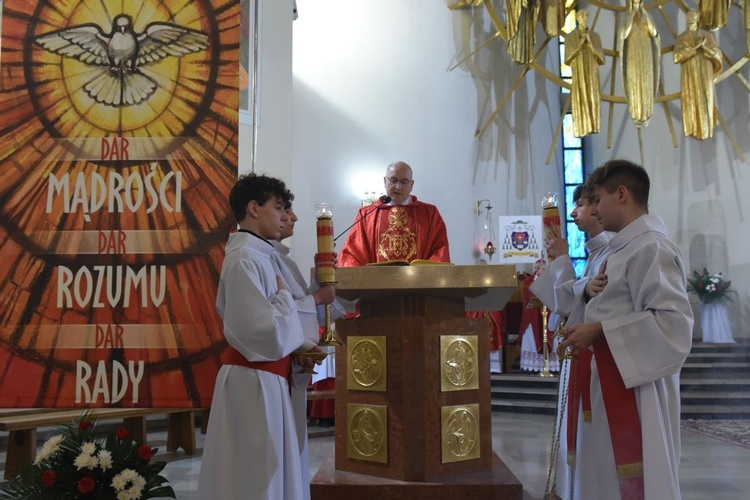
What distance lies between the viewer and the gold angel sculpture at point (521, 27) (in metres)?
10.3

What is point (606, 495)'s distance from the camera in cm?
245

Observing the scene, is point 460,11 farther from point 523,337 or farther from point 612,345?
point 612,345

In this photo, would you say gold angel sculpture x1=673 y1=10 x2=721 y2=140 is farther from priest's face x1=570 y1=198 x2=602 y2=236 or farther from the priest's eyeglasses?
priest's face x1=570 y1=198 x2=602 y2=236

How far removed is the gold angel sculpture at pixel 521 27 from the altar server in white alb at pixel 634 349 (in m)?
8.46

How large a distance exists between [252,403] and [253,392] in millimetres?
39

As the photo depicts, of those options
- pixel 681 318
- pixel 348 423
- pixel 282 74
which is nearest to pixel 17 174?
pixel 348 423

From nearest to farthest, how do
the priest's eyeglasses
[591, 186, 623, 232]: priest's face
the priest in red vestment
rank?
[591, 186, 623, 232]: priest's face
the priest's eyeglasses
the priest in red vestment

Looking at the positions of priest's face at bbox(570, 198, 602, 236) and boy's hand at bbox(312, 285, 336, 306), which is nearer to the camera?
boy's hand at bbox(312, 285, 336, 306)

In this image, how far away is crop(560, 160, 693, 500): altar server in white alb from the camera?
7.55ft

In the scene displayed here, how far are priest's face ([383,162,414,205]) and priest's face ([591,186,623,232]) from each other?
1.99 m

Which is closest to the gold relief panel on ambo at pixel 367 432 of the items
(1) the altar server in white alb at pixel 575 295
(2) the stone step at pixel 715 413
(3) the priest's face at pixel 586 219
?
(1) the altar server in white alb at pixel 575 295

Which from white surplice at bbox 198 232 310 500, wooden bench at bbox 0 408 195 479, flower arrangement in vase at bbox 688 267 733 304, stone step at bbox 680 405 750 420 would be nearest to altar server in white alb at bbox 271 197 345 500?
white surplice at bbox 198 232 310 500

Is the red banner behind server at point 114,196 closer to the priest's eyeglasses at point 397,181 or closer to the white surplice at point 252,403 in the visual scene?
the white surplice at point 252,403

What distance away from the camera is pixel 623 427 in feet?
7.73
